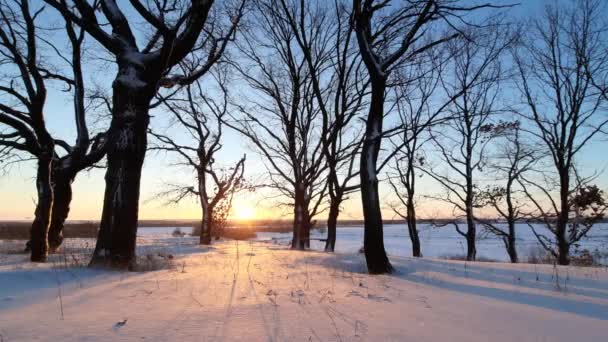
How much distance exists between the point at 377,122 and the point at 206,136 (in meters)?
12.3

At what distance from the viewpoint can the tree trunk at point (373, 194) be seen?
274 inches

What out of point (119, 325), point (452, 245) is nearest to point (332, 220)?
point (119, 325)

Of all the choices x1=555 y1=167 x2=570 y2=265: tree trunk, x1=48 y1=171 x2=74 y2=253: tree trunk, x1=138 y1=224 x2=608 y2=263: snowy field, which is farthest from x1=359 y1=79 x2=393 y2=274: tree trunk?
x1=555 y1=167 x2=570 y2=265: tree trunk

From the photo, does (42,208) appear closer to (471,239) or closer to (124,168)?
(124,168)

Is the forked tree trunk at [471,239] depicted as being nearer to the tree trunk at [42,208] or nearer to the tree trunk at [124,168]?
the tree trunk at [124,168]

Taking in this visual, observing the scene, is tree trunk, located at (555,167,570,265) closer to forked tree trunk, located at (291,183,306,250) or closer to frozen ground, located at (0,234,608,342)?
frozen ground, located at (0,234,608,342)

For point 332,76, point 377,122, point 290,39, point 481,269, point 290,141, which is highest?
point 290,39

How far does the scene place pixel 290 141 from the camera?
47.7 ft

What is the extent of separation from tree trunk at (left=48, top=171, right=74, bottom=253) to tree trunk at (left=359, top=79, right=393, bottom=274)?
30.3 ft

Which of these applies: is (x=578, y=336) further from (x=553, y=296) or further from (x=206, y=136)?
(x=206, y=136)

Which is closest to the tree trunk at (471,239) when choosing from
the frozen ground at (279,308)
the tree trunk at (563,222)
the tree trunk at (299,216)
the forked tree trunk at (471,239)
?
the forked tree trunk at (471,239)

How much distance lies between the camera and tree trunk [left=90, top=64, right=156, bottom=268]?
593 cm

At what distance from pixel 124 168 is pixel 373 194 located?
15.6 ft

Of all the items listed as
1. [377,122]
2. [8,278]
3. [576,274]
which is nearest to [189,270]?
[8,278]
